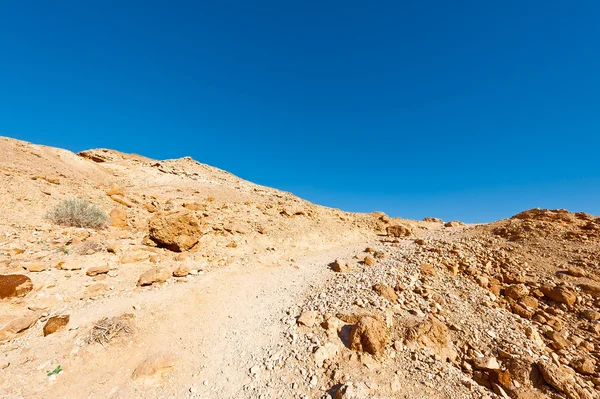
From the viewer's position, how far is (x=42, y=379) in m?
3.90

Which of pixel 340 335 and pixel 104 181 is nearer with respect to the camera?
pixel 340 335

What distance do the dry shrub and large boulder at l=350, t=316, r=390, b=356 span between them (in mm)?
4446

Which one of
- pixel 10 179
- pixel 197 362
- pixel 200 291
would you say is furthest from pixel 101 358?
pixel 10 179

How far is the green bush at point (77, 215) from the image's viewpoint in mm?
9023

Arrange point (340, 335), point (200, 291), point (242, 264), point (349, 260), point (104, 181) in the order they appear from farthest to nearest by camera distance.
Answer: point (104, 181) → point (349, 260) → point (242, 264) → point (200, 291) → point (340, 335)

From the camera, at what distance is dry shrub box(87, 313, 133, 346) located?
4.59m

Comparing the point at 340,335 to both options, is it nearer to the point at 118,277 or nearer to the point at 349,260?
the point at 349,260

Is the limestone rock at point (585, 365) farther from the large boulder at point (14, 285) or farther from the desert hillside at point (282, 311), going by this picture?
the large boulder at point (14, 285)

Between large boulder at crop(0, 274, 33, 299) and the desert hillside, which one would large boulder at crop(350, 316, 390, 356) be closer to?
the desert hillside

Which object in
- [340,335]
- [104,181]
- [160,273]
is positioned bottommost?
[340,335]

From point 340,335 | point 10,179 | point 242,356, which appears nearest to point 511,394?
point 340,335

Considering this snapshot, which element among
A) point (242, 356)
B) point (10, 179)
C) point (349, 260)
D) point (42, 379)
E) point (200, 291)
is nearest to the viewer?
point (42, 379)

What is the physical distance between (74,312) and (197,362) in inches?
123

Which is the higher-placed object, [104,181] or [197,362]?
[104,181]
